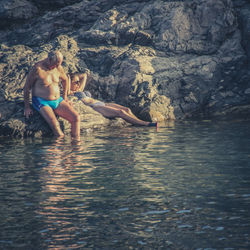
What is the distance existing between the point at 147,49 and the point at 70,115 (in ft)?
15.2

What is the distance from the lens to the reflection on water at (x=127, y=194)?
4086 millimetres

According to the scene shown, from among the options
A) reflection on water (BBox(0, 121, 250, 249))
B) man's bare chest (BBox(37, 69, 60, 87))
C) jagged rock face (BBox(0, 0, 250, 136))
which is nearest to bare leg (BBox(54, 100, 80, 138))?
man's bare chest (BBox(37, 69, 60, 87))

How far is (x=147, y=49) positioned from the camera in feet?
47.0

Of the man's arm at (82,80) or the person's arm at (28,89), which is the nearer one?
the person's arm at (28,89)

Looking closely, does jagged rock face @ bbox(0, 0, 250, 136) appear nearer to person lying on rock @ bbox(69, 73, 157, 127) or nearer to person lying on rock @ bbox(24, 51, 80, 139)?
person lying on rock @ bbox(69, 73, 157, 127)

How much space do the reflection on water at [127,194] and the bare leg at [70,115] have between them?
122 centimetres

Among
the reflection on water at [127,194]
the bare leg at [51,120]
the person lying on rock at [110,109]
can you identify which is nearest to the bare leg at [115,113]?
the person lying on rock at [110,109]

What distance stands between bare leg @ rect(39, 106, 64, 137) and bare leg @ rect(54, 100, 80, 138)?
0.22 meters

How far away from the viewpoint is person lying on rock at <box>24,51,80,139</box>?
1045 centimetres

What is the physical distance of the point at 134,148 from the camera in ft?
28.2

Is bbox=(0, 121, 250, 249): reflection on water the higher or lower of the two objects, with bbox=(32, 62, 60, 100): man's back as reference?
lower

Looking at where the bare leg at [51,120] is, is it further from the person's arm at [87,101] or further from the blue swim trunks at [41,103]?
the person's arm at [87,101]

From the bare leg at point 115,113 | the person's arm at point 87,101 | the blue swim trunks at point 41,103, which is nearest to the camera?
the blue swim trunks at point 41,103

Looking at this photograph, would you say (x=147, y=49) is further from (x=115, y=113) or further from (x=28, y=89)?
(x=28, y=89)
